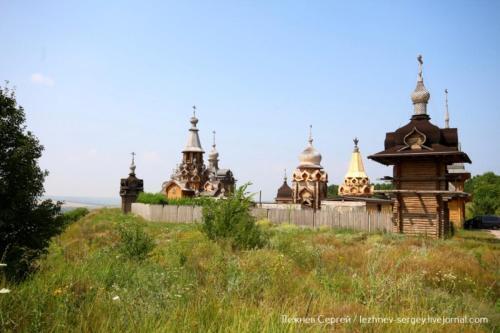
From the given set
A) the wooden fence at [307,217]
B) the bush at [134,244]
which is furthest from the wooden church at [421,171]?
the bush at [134,244]

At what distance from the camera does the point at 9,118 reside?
8.48 m

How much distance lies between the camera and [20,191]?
8039 millimetres

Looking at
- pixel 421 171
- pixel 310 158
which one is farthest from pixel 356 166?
pixel 421 171

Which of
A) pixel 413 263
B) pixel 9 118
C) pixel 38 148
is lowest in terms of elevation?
pixel 413 263

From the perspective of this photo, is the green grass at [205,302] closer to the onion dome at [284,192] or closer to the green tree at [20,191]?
the green tree at [20,191]

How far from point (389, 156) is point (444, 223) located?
16.8 feet

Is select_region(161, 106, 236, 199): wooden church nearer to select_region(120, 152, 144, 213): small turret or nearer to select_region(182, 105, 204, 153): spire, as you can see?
select_region(182, 105, 204, 153): spire

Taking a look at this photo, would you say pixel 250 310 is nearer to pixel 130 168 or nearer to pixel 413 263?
pixel 413 263

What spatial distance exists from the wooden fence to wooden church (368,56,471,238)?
1.73 m

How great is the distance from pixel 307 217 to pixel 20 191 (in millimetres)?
21060

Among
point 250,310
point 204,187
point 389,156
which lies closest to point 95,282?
point 250,310

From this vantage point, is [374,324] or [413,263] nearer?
[374,324]

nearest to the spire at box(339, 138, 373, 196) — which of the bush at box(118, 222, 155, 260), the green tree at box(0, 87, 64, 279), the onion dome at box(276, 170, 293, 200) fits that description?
the onion dome at box(276, 170, 293, 200)

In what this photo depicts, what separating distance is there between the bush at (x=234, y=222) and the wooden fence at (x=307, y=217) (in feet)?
17.7
